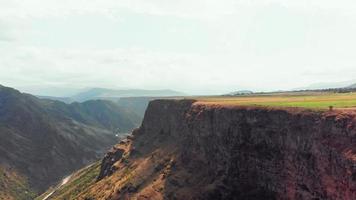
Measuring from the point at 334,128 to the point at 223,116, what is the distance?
179 feet

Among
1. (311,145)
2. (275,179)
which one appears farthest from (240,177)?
(311,145)

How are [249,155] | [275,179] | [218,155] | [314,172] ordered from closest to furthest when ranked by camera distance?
1. [314,172]
2. [275,179]
3. [249,155]
4. [218,155]

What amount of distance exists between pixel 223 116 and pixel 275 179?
1474 inches

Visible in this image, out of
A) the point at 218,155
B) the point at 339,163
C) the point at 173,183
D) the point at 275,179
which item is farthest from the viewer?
the point at 173,183

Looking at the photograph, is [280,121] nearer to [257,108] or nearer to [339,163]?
[257,108]

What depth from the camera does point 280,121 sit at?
136 meters

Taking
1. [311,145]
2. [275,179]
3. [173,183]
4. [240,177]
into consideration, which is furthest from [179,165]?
[311,145]

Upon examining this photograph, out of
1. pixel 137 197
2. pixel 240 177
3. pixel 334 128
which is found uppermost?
pixel 334 128

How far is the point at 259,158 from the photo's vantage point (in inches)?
5546

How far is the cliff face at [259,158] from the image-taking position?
113 m

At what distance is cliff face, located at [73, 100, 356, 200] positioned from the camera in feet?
371

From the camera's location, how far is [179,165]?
19062cm

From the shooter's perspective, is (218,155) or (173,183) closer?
(218,155)

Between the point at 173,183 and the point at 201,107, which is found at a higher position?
the point at 201,107
